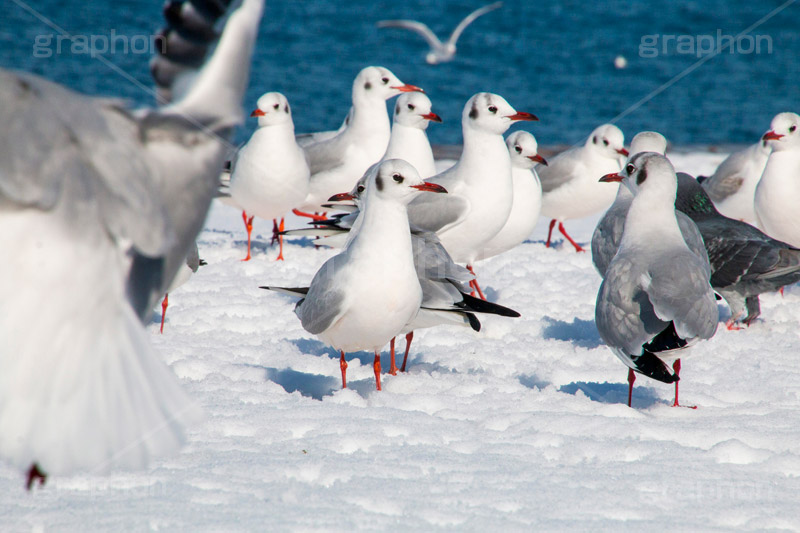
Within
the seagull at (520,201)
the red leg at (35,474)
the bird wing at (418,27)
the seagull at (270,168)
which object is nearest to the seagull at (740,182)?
the seagull at (520,201)

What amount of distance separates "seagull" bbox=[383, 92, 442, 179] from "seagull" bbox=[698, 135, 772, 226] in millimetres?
2999

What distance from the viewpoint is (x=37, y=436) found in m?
1.98

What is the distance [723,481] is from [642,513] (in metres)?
0.49

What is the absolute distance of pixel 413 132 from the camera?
7348mm

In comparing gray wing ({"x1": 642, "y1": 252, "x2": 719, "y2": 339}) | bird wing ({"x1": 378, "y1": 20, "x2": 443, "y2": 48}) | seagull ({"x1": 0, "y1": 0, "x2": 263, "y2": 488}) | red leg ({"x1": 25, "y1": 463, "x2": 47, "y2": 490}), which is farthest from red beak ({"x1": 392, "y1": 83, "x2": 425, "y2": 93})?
bird wing ({"x1": 378, "y1": 20, "x2": 443, "y2": 48})

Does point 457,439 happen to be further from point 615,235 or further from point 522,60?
point 522,60

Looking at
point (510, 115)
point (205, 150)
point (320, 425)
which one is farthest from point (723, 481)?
point (510, 115)

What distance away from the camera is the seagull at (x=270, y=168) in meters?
7.45

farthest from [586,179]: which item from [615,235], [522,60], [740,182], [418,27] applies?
[522,60]

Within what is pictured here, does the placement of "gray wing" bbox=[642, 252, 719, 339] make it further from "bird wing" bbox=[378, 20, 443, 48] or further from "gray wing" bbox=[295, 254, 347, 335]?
"bird wing" bbox=[378, 20, 443, 48]

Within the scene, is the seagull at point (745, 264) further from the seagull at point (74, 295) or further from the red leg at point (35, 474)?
the red leg at point (35, 474)

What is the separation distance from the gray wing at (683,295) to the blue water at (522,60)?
40.8ft

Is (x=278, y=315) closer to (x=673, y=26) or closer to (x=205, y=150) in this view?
(x=205, y=150)

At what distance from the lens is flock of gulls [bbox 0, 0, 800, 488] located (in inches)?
78.1
